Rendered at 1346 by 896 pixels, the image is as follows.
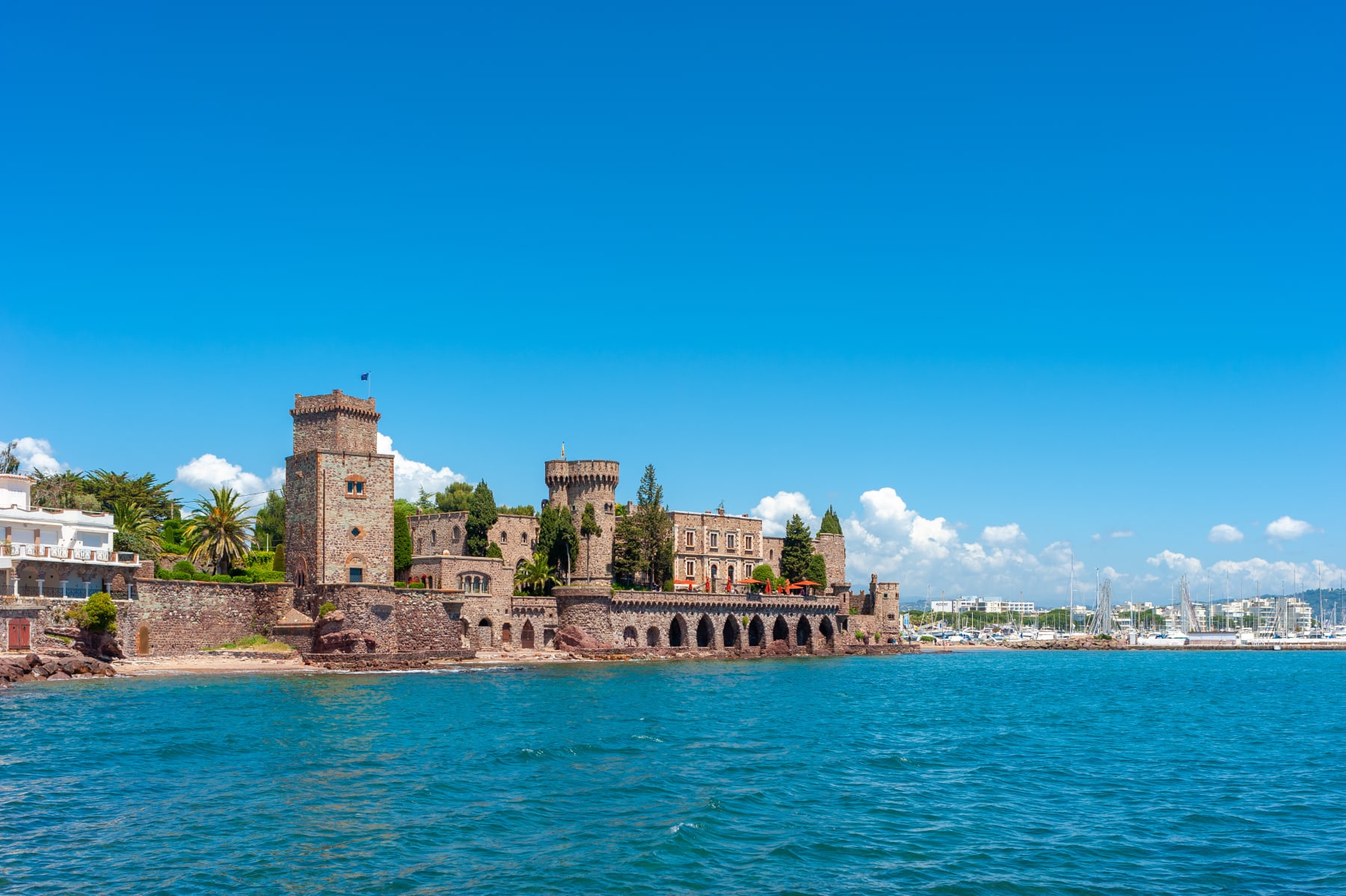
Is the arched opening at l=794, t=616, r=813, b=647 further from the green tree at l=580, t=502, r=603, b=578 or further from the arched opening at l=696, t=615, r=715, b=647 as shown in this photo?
the green tree at l=580, t=502, r=603, b=578

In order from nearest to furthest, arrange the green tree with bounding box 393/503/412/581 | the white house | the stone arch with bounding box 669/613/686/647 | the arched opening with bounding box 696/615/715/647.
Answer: the white house
the green tree with bounding box 393/503/412/581
the stone arch with bounding box 669/613/686/647
the arched opening with bounding box 696/615/715/647

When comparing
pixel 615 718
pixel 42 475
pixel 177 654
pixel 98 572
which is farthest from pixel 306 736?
pixel 42 475

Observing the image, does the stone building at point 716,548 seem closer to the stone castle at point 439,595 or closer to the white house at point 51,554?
the stone castle at point 439,595

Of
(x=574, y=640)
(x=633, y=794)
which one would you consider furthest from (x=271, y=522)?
(x=633, y=794)

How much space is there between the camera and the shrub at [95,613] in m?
49.4

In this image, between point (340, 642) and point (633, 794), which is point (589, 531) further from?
point (633, 794)

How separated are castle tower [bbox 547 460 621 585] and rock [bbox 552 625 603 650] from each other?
8590mm

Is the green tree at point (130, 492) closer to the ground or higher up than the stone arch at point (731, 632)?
higher up

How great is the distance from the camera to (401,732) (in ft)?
109

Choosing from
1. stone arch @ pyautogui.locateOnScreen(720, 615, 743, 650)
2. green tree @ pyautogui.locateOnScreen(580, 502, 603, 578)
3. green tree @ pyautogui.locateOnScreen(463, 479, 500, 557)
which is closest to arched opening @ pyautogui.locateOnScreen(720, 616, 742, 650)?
stone arch @ pyautogui.locateOnScreen(720, 615, 743, 650)

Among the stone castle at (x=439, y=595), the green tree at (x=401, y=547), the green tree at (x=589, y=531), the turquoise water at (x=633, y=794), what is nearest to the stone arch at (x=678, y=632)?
the stone castle at (x=439, y=595)

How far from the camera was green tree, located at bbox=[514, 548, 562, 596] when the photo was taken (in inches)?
2985

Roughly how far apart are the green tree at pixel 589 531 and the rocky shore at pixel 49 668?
36683 mm

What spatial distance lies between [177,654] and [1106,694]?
4826 cm
